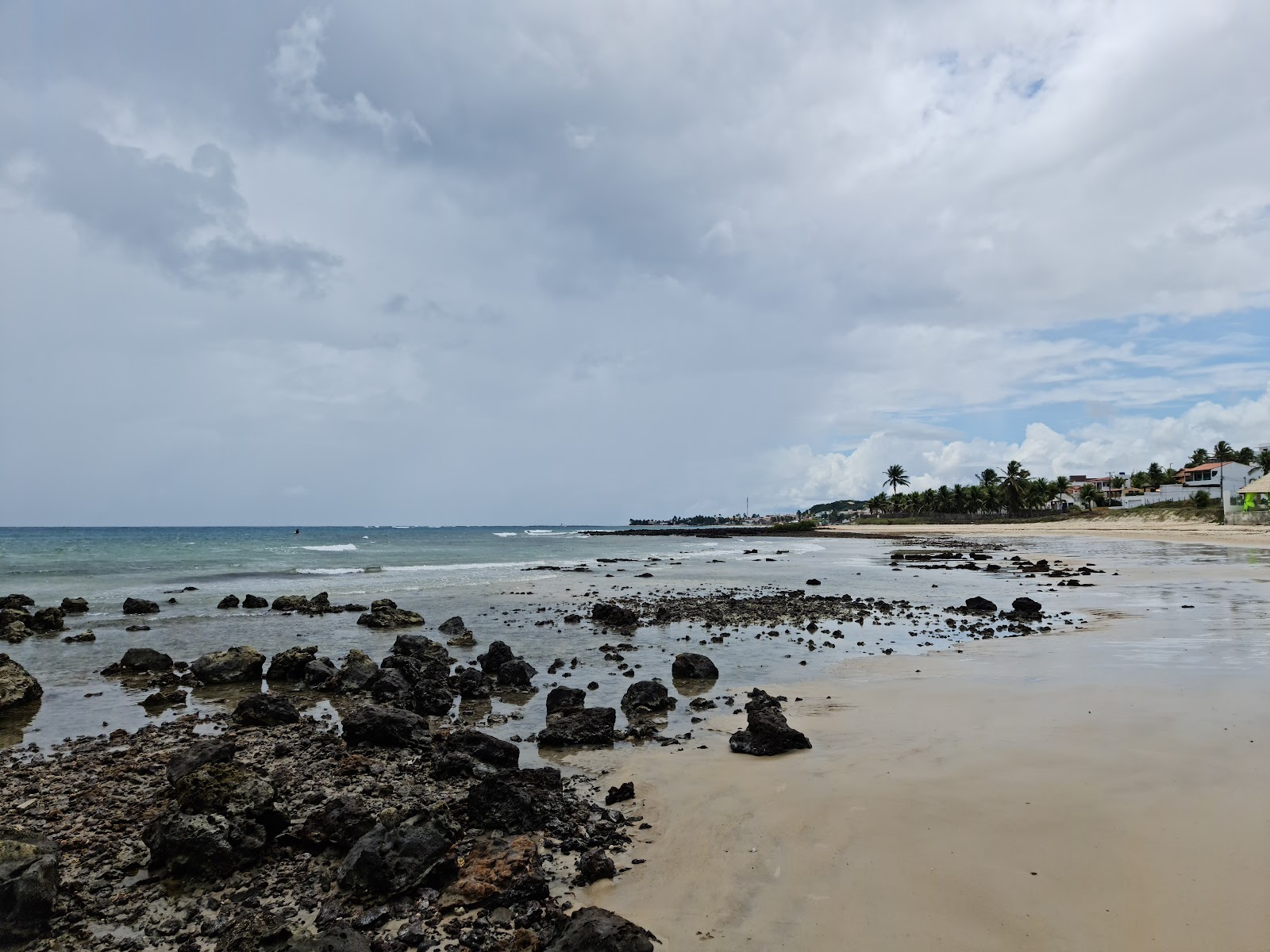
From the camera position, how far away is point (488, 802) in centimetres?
801

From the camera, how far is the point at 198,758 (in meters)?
9.41

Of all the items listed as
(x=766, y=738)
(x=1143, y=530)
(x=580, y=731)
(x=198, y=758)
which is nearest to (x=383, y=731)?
(x=198, y=758)

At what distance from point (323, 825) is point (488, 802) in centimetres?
181

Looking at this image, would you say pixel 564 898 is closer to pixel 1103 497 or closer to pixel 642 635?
pixel 642 635

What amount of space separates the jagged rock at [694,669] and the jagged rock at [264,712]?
8148 mm

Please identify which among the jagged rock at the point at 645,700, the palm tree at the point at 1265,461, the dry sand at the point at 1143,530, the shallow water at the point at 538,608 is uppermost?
the palm tree at the point at 1265,461

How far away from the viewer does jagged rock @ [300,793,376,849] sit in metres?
7.56

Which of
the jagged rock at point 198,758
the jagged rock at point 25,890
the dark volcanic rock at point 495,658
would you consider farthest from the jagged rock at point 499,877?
the dark volcanic rock at point 495,658

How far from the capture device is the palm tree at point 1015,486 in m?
144

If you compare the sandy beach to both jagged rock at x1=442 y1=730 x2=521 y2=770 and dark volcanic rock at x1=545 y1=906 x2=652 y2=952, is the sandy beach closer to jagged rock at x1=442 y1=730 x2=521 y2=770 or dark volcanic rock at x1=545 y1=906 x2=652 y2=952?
dark volcanic rock at x1=545 y1=906 x2=652 y2=952

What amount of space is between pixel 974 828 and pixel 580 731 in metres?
5.99

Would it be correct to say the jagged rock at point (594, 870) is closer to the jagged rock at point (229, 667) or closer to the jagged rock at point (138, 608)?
the jagged rock at point (229, 667)

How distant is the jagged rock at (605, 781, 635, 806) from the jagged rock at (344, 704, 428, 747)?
3.99 m

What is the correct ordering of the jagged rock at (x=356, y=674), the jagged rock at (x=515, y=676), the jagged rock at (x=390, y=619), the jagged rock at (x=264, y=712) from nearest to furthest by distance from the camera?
the jagged rock at (x=264, y=712) < the jagged rock at (x=356, y=674) < the jagged rock at (x=515, y=676) < the jagged rock at (x=390, y=619)
